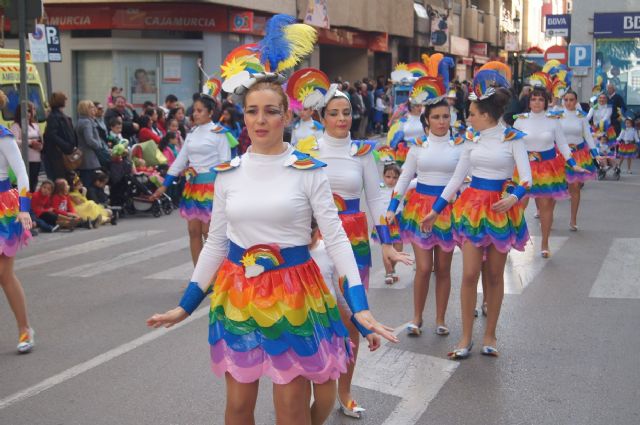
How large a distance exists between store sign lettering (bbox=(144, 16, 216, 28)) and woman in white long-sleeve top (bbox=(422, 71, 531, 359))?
21.0 metres

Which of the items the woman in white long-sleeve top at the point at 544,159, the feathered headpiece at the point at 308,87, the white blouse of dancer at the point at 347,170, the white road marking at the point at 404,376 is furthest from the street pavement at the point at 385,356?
the feathered headpiece at the point at 308,87

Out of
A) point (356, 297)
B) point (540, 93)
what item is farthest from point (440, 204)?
point (540, 93)

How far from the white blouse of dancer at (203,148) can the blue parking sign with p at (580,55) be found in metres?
21.6

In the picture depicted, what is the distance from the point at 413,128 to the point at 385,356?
6.05 metres

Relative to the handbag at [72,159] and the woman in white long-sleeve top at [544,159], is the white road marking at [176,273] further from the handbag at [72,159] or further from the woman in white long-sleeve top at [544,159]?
the handbag at [72,159]

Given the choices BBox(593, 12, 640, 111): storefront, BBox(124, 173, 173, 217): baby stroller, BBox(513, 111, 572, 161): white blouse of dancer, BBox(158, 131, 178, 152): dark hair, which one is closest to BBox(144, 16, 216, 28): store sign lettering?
BBox(158, 131, 178, 152): dark hair

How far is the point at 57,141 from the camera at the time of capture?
14.9 m

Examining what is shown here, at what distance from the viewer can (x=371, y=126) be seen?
34938 millimetres

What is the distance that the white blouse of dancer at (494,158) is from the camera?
7223 mm

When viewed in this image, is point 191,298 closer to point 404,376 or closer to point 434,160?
point 404,376

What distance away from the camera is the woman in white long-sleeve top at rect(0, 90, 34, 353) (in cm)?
723

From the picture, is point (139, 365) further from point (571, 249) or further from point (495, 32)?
point (495, 32)

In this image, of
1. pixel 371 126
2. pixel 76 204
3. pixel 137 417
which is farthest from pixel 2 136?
pixel 371 126

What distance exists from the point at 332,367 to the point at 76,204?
11.2 metres
